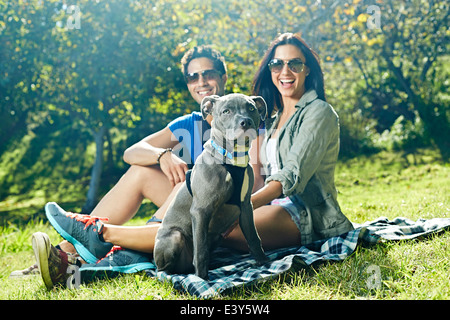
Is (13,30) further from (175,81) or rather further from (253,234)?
(253,234)

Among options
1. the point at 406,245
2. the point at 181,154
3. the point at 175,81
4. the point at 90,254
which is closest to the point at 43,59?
the point at 175,81

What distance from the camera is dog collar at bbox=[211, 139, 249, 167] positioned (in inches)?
105

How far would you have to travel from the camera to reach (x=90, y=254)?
10.9ft

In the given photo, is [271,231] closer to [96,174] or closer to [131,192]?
[131,192]

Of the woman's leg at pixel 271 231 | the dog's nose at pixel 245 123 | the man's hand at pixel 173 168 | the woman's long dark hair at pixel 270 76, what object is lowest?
the woman's leg at pixel 271 231

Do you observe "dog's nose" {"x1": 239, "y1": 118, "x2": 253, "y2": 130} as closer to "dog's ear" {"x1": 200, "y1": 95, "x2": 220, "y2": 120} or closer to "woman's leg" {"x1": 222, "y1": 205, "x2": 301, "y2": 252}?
"dog's ear" {"x1": 200, "y1": 95, "x2": 220, "y2": 120}

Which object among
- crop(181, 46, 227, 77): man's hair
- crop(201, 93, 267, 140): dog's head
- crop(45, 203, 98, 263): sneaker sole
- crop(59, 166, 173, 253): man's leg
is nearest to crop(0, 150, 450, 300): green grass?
crop(45, 203, 98, 263): sneaker sole

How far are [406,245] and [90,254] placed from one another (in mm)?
2548

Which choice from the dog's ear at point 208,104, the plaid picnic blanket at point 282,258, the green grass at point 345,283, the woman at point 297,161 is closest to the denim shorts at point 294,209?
the woman at point 297,161

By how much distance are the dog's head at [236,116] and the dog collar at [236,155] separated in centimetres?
10

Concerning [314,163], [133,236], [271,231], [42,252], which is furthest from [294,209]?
[42,252]

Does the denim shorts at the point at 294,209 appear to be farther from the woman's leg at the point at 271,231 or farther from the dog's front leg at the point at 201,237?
the dog's front leg at the point at 201,237

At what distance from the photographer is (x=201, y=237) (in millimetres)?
2682

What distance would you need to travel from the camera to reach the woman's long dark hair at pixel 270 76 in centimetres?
378
